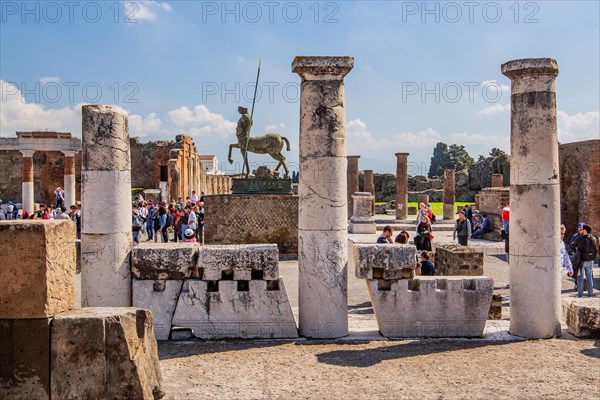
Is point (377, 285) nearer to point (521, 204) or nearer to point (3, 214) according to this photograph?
point (521, 204)

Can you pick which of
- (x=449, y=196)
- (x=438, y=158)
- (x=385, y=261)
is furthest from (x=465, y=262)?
(x=438, y=158)

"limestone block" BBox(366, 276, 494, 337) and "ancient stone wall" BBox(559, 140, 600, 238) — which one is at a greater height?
"ancient stone wall" BBox(559, 140, 600, 238)

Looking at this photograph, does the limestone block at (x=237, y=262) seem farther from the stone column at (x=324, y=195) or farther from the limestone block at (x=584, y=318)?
the limestone block at (x=584, y=318)

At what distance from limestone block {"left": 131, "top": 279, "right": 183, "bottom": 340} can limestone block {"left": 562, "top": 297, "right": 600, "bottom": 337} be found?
A: 4.88 m

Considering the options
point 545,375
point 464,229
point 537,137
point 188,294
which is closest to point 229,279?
point 188,294

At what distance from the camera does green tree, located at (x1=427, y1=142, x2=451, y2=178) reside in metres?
66.6

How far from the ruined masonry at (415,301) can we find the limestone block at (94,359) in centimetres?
347

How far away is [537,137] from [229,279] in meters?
4.09

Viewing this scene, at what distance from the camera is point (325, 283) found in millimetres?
7020

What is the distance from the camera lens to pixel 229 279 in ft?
22.8

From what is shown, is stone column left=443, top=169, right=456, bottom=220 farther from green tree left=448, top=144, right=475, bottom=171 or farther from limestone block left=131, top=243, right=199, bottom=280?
green tree left=448, top=144, right=475, bottom=171

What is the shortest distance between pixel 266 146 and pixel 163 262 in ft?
36.6

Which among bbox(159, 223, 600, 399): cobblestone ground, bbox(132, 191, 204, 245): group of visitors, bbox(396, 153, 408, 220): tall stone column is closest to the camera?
bbox(159, 223, 600, 399): cobblestone ground

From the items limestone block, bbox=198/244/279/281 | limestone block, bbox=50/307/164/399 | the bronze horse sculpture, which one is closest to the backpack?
limestone block, bbox=198/244/279/281
